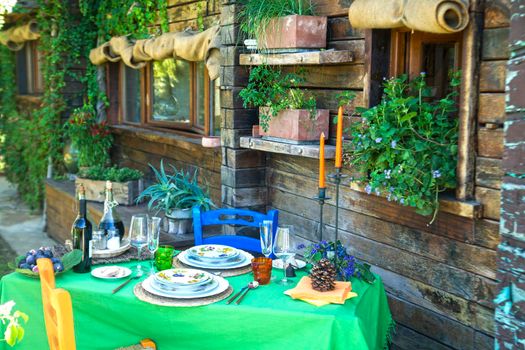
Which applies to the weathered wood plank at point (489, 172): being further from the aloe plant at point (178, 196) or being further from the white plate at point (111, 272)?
the aloe plant at point (178, 196)

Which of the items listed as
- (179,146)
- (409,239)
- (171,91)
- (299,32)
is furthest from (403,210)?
(171,91)

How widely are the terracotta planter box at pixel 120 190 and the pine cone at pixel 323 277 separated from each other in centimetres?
338

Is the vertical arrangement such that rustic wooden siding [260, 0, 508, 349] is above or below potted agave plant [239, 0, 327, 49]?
below

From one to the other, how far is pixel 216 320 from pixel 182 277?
10.6 inches

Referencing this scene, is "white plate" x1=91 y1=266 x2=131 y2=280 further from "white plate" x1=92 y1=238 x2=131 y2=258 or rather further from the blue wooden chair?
the blue wooden chair

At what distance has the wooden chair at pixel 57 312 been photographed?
2.17 metres

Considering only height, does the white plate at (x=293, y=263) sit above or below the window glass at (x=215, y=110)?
below

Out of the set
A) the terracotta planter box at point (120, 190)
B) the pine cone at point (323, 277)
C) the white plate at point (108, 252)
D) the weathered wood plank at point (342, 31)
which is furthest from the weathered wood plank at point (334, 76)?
the terracotta planter box at point (120, 190)

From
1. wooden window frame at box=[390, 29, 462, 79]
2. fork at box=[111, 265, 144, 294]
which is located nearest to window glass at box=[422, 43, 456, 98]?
wooden window frame at box=[390, 29, 462, 79]

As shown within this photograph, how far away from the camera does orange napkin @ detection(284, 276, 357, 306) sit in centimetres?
264

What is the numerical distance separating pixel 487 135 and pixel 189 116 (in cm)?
328

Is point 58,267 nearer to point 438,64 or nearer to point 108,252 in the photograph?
point 108,252

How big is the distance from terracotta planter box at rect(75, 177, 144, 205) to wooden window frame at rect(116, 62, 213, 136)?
23.7 inches

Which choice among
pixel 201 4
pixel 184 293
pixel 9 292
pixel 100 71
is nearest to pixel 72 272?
pixel 9 292
